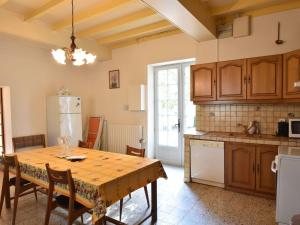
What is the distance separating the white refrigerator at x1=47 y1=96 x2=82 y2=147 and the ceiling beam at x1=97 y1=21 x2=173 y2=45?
1471 millimetres

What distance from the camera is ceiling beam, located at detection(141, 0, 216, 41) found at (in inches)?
94.8

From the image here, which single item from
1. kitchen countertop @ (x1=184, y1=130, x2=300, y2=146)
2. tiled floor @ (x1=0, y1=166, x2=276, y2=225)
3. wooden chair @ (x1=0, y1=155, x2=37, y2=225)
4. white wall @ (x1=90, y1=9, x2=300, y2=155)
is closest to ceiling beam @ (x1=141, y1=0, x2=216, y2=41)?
white wall @ (x1=90, y1=9, x2=300, y2=155)

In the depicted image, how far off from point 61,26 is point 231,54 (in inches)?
119

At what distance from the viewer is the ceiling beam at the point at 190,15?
2.41 metres

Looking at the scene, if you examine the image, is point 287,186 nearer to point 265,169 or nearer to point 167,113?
point 265,169

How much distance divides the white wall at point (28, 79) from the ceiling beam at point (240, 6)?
353cm

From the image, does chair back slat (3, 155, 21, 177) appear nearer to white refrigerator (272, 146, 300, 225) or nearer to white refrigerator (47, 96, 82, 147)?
white refrigerator (47, 96, 82, 147)

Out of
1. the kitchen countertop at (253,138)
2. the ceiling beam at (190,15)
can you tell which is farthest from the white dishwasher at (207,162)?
the ceiling beam at (190,15)

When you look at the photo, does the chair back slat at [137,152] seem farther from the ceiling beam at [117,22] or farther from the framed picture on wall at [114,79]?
the framed picture on wall at [114,79]

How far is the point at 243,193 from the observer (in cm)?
309

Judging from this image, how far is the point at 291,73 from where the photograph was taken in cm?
286

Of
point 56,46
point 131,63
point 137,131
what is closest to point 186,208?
point 137,131

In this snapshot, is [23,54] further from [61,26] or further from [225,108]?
[225,108]

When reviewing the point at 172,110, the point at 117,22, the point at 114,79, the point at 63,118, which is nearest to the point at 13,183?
the point at 63,118
